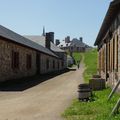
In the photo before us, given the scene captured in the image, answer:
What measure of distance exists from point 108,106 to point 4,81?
1516 centimetres

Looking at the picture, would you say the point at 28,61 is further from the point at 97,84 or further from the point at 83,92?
the point at 83,92

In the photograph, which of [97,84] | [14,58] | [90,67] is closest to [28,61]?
[14,58]

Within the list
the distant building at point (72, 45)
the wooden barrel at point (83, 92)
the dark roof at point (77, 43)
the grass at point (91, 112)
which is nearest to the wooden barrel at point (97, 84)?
the wooden barrel at point (83, 92)

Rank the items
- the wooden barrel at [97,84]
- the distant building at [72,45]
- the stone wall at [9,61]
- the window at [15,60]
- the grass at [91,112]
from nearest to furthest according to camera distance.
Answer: the grass at [91,112], the wooden barrel at [97,84], the stone wall at [9,61], the window at [15,60], the distant building at [72,45]

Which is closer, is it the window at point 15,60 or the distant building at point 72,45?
the window at point 15,60

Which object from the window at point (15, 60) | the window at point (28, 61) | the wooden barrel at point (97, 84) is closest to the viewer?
→ the wooden barrel at point (97, 84)

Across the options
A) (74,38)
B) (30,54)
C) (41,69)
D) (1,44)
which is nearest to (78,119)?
(1,44)

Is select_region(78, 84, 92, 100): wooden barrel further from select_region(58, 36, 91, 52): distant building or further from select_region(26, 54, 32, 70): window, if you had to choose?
select_region(58, 36, 91, 52): distant building

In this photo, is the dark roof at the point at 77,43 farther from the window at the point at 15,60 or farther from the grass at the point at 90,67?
the window at the point at 15,60

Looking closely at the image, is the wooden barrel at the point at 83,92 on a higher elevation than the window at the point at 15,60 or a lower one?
lower

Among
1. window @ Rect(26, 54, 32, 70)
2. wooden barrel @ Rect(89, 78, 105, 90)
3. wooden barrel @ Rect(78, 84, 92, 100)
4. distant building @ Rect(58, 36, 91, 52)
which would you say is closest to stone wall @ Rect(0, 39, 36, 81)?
window @ Rect(26, 54, 32, 70)

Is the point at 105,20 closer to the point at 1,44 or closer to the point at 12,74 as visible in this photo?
the point at 1,44

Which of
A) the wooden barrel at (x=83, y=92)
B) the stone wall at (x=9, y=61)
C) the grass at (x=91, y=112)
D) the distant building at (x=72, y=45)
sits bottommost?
the grass at (x=91, y=112)

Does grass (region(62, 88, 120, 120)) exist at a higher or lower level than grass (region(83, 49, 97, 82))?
lower
